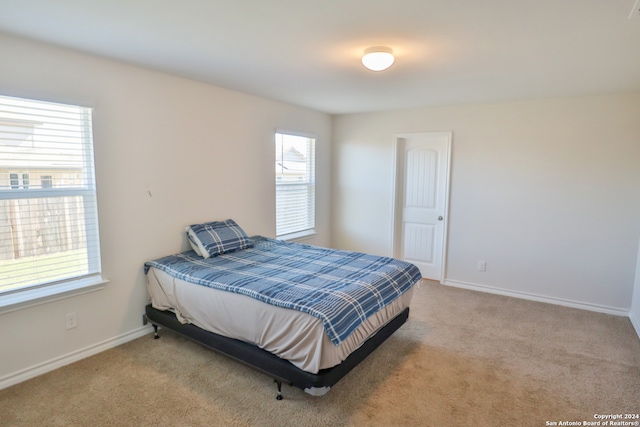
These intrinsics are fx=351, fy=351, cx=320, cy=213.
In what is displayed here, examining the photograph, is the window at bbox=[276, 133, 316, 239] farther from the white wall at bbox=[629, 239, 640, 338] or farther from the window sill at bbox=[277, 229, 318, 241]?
the white wall at bbox=[629, 239, 640, 338]

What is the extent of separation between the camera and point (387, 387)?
2375 mm

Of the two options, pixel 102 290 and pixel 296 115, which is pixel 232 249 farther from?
pixel 296 115

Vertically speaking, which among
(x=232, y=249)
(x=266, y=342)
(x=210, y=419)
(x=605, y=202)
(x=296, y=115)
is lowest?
(x=210, y=419)

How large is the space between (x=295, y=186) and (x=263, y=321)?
2703 mm

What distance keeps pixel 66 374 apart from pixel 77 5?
2379mm

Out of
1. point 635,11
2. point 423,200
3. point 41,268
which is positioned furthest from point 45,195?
point 423,200

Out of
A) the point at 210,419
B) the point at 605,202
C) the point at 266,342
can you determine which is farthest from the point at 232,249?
the point at 605,202

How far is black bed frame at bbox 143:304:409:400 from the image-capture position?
2072 millimetres

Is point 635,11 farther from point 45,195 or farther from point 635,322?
point 45,195

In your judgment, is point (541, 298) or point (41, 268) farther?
point (541, 298)

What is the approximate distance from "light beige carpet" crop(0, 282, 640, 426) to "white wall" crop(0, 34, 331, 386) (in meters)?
0.25

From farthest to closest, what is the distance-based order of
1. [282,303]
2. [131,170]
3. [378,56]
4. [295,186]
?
[295,186] → [131,170] → [378,56] → [282,303]

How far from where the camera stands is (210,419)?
2.06m

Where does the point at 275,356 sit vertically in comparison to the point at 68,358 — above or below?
above
